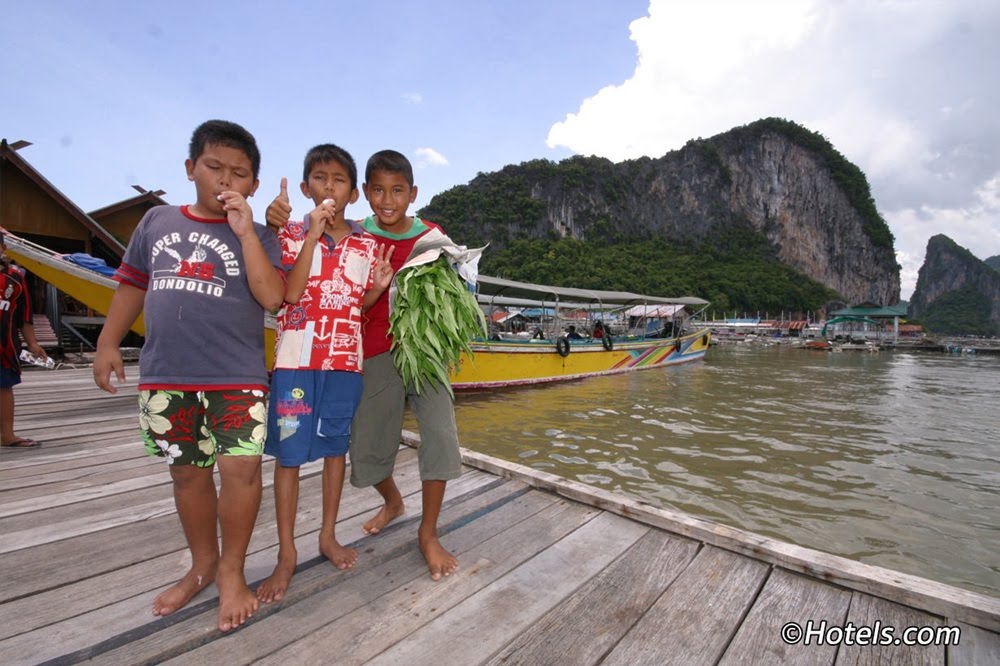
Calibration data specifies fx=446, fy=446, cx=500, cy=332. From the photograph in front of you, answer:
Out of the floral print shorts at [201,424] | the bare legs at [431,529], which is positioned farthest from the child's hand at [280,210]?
the bare legs at [431,529]

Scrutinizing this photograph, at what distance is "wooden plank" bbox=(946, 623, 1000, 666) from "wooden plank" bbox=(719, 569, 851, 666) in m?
0.27

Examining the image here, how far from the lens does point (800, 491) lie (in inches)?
188

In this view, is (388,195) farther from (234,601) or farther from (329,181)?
(234,601)

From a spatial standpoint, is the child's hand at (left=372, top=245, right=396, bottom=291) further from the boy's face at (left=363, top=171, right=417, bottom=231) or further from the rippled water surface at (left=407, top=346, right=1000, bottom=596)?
→ the rippled water surface at (left=407, top=346, right=1000, bottom=596)

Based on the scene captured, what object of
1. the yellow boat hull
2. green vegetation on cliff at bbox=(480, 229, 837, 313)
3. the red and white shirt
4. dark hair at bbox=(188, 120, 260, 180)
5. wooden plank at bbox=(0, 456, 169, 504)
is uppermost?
green vegetation on cliff at bbox=(480, 229, 837, 313)

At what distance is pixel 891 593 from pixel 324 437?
7.12ft

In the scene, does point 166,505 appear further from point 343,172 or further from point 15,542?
point 343,172

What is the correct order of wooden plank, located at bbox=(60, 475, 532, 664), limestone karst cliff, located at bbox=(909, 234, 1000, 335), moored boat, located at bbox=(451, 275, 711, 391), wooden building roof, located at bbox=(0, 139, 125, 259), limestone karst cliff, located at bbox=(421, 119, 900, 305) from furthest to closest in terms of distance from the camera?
limestone karst cliff, located at bbox=(909, 234, 1000, 335) → limestone karst cliff, located at bbox=(421, 119, 900, 305) → moored boat, located at bbox=(451, 275, 711, 391) → wooden building roof, located at bbox=(0, 139, 125, 259) → wooden plank, located at bbox=(60, 475, 532, 664)

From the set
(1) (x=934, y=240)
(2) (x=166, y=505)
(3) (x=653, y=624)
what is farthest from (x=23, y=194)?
(1) (x=934, y=240)

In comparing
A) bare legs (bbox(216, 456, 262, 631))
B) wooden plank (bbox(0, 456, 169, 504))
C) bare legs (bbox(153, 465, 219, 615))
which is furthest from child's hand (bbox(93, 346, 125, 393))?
wooden plank (bbox(0, 456, 169, 504))

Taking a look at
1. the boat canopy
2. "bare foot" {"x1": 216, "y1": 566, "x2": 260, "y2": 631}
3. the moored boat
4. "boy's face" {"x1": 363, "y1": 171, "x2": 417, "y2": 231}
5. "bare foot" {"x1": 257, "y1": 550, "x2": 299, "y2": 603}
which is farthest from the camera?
the boat canopy

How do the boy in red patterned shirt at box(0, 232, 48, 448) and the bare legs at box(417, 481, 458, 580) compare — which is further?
the boy in red patterned shirt at box(0, 232, 48, 448)

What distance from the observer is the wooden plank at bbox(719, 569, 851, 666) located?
1360 mm

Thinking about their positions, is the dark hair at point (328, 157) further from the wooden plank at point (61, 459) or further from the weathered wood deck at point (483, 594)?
the wooden plank at point (61, 459)
